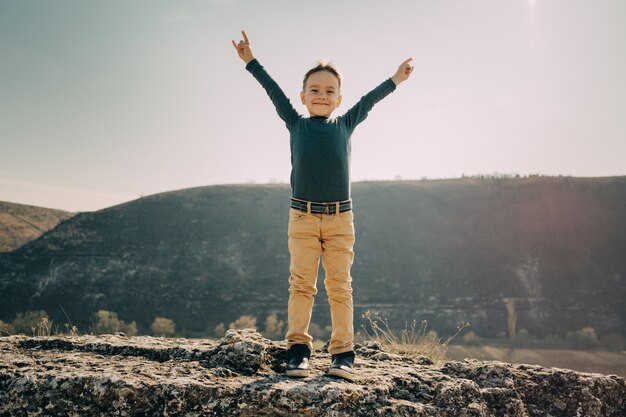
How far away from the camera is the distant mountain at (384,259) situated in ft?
130

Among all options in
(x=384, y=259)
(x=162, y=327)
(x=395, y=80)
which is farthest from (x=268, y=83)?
(x=384, y=259)

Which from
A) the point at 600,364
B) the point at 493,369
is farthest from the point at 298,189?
the point at 600,364

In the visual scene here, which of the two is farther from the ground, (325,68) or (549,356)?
(325,68)

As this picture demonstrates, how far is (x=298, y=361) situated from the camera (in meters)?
3.00

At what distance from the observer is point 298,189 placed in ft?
11.5

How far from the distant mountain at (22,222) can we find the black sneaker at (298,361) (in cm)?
5921

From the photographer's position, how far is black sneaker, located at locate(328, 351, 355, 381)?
2795mm

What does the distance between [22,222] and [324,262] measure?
6863 centimetres

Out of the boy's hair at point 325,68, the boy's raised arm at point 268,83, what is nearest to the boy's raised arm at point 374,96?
the boy's hair at point 325,68

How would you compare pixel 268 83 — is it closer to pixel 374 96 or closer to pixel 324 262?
pixel 374 96

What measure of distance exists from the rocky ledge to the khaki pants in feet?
1.23

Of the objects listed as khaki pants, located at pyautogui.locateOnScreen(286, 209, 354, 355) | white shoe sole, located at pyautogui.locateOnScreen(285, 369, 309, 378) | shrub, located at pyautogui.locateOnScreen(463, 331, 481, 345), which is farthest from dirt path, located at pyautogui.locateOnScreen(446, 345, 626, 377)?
white shoe sole, located at pyautogui.locateOnScreen(285, 369, 309, 378)

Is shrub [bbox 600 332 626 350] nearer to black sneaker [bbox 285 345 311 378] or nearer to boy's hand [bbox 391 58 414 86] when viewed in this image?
boy's hand [bbox 391 58 414 86]

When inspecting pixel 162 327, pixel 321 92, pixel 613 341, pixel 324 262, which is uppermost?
pixel 321 92
